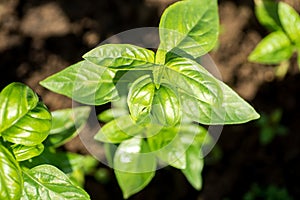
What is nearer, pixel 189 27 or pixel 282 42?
pixel 189 27

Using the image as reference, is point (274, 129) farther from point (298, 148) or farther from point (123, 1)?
point (123, 1)

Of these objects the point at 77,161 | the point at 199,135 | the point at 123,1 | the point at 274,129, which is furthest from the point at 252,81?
the point at 77,161

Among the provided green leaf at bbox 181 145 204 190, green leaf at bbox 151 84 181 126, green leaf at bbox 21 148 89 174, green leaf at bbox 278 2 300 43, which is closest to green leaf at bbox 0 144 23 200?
green leaf at bbox 21 148 89 174

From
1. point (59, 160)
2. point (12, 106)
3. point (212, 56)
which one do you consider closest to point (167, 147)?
point (59, 160)

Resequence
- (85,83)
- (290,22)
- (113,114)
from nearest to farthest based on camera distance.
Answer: (85,83)
(113,114)
(290,22)

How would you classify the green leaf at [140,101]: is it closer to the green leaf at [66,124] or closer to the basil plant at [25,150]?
the basil plant at [25,150]

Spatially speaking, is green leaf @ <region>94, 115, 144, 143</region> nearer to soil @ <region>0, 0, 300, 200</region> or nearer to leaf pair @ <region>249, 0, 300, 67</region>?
leaf pair @ <region>249, 0, 300, 67</region>

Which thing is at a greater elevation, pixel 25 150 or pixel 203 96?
pixel 203 96

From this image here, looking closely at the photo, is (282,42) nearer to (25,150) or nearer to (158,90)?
(158,90)
